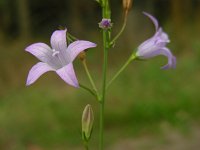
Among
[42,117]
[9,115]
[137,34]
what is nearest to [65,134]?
[42,117]

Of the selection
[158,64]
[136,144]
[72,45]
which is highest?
[72,45]

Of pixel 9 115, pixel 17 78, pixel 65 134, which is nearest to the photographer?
pixel 65 134

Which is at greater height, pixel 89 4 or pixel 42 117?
pixel 89 4

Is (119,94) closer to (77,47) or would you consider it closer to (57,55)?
(57,55)

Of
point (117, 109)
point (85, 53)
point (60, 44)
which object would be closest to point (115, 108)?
point (117, 109)

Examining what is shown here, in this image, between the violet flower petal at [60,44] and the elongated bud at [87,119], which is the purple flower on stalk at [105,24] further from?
the elongated bud at [87,119]

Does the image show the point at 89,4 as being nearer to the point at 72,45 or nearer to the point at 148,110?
the point at 148,110

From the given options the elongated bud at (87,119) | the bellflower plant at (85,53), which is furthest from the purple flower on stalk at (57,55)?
the elongated bud at (87,119)
